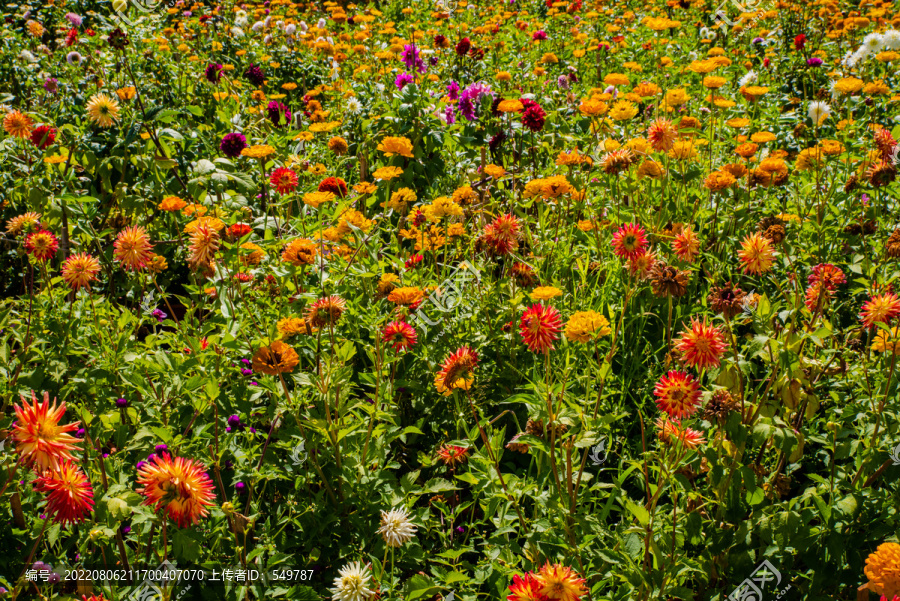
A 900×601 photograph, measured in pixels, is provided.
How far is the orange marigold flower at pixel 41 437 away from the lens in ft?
3.45

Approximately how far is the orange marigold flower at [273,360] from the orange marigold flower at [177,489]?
0.38 m

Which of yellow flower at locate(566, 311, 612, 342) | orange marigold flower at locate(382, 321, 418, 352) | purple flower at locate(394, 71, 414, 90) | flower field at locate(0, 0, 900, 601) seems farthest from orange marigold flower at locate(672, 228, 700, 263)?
purple flower at locate(394, 71, 414, 90)

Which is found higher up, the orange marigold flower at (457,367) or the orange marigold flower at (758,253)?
the orange marigold flower at (758,253)

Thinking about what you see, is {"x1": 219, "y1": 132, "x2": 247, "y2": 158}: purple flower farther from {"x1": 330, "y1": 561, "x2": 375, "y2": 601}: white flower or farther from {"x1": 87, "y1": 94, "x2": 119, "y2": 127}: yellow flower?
{"x1": 330, "y1": 561, "x2": 375, "y2": 601}: white flower

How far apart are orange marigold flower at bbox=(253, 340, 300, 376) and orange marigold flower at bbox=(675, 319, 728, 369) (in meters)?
0.95

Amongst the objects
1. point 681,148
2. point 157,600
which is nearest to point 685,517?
point 157,600

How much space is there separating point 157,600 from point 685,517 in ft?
4.09

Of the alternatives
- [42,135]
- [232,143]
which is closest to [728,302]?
[232,143]

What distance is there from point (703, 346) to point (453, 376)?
58 centimetres

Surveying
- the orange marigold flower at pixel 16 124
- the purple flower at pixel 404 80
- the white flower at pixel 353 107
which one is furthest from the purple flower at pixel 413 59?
the orange marigold flower at pixel 16 124

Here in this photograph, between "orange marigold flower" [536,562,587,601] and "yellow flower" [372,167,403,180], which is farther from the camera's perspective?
"yellow flower" [372,167,403,180]

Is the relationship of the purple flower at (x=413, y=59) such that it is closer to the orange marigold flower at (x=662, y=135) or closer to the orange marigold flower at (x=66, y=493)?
the orange marigold flower at (x=662, y=135)

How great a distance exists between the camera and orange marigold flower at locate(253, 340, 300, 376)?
157 cm

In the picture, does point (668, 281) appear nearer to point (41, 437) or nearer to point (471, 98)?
point (41, 437)
